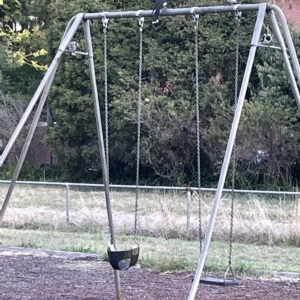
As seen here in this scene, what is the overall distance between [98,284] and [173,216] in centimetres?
433

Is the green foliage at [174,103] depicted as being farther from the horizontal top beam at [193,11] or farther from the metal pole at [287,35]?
the metal pole at [287,35]

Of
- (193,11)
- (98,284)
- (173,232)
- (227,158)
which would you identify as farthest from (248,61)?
(173,232)

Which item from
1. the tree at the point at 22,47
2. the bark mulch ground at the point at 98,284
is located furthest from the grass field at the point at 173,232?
the tree at the point at 22,47

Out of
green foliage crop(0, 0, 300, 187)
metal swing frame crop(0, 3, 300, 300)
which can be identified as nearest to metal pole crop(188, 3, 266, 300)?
metal swing frame crop(0, 3, 300, 300)

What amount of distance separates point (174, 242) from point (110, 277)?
3069 mm

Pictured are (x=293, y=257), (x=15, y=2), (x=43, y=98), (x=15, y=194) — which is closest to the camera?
(x=43, y=98)

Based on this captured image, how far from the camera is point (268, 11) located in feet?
18.0

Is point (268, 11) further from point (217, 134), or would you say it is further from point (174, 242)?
point (217, 134)

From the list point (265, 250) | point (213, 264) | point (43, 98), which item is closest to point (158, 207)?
point (265, 250)

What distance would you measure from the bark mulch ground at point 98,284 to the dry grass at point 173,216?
2.70 metres

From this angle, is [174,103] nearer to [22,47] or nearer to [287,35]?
[22,47]

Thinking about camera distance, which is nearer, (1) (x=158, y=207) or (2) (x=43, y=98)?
A: (2) (x=43, y=98)

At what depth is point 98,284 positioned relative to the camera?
7.35 metres

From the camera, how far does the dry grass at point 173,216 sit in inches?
421
